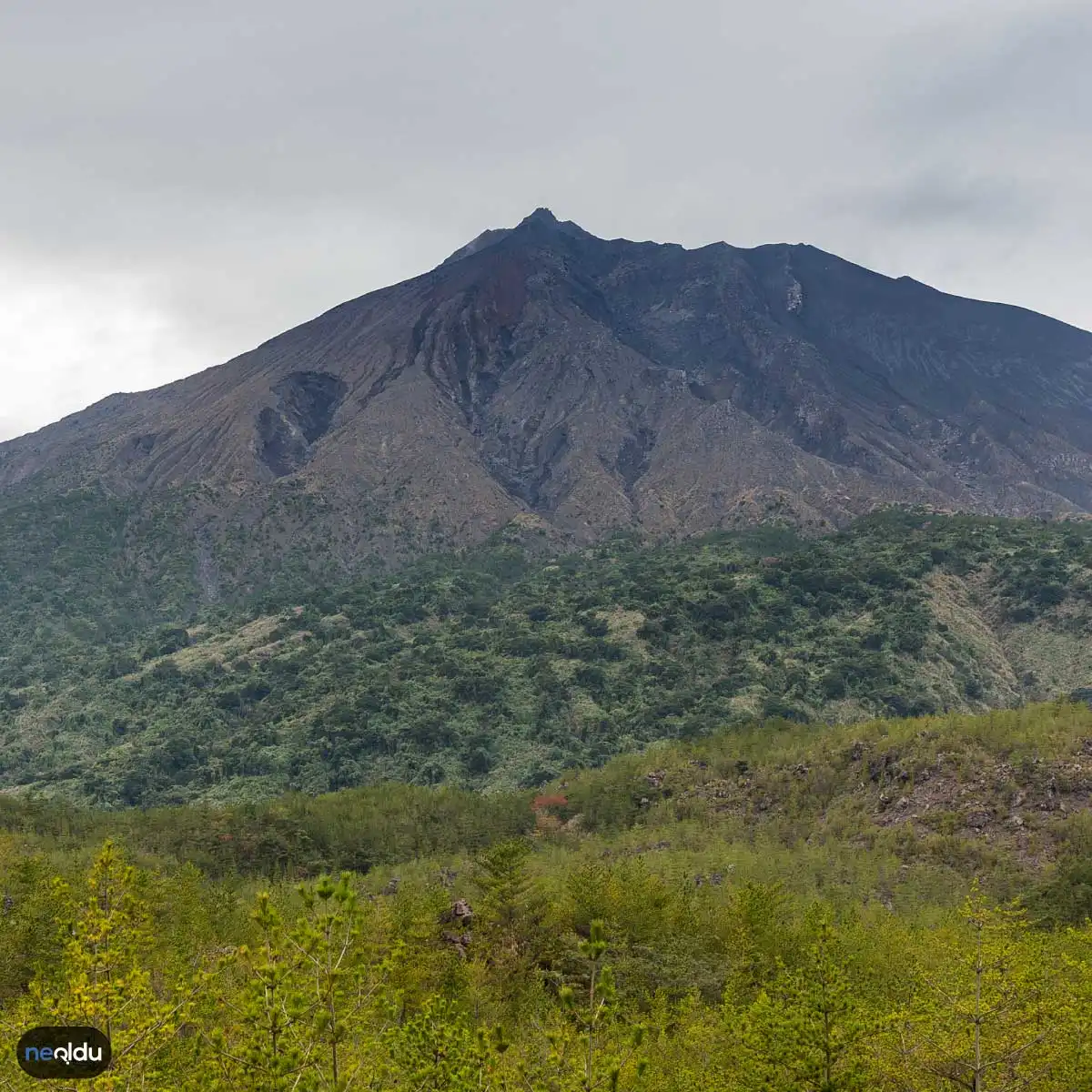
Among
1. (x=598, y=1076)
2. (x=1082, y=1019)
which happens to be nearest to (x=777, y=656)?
(x=1082, y=1019)

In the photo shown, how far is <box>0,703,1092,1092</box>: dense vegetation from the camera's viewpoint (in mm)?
11242

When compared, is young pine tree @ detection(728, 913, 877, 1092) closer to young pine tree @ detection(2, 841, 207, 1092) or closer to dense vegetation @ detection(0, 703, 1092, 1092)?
dense vegetation @ detection(0, 703, 1092, 1092)

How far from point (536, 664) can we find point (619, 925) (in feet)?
240

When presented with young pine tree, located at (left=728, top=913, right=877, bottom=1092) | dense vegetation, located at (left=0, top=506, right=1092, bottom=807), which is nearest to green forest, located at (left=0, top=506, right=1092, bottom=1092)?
young pine tree, located at (left=728, top=913, right=877, bottom=1092)

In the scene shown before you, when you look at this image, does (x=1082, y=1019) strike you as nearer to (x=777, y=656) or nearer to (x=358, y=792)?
(x=358, y=792)

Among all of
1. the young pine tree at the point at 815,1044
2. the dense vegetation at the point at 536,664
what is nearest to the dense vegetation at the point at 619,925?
the young pine tree at the point at 815,1044

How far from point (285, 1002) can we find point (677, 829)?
4844 cm

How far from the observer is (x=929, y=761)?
54656mm

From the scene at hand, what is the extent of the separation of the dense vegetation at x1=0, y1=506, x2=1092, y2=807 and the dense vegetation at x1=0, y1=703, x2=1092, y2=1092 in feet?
81.0

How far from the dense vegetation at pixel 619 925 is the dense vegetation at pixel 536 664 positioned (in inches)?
972

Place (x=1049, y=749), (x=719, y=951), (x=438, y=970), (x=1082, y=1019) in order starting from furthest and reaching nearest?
(x=1049, y=749) < (x=719, y=951) < (x=438, y=970) < (x=1082, y=1019)

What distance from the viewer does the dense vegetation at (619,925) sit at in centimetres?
1124

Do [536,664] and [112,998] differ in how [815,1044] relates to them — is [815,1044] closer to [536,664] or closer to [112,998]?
[112,998]

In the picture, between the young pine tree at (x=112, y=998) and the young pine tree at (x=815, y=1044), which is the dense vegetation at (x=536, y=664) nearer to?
the young pine tree at (x=815, y=1044)
